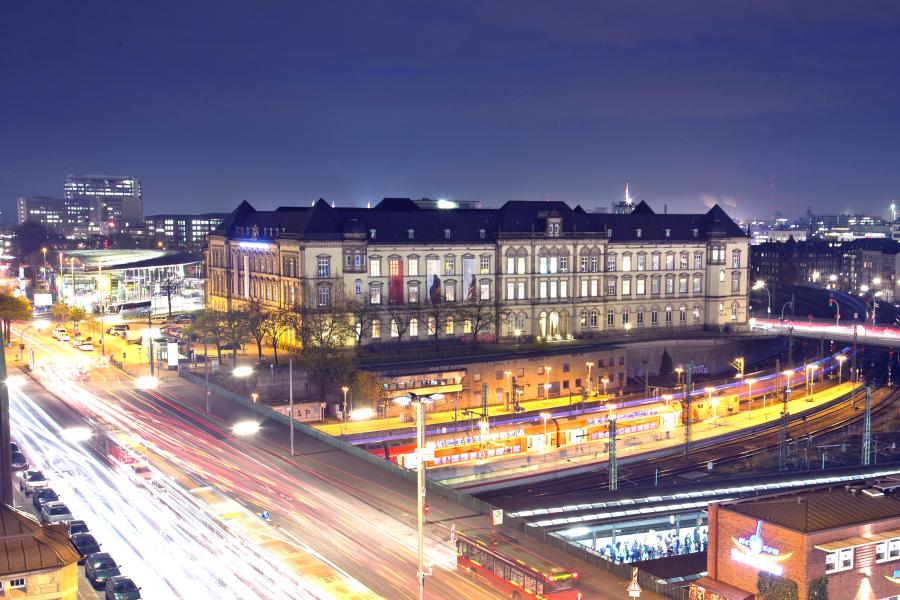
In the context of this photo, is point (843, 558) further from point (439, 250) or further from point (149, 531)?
point (439, 250)

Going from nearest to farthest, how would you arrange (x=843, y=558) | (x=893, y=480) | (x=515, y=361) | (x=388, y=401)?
(x=843, y=558) < (x=893, y=480) < (x=388, y=401) < (x=515, y=361)

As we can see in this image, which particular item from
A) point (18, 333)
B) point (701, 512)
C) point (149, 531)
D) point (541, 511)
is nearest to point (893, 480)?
point (701, 512)

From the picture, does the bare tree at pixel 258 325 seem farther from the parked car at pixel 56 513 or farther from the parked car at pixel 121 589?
the parked car at pixel 121 589

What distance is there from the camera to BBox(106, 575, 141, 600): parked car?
35531 mm

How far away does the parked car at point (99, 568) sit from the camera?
123 feet

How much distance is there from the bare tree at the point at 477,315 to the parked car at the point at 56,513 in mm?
57183

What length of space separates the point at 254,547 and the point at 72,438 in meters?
24.9

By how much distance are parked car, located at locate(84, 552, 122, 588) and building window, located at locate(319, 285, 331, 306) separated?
57853 millimetres

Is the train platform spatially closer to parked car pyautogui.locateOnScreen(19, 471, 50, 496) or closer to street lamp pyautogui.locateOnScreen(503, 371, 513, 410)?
street lamp pyautogui.locateOnScreen(503, 371, 513, 410)

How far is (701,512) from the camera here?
4962 centimetres

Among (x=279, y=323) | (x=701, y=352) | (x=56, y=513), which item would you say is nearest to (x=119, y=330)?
(x=279, y=323)

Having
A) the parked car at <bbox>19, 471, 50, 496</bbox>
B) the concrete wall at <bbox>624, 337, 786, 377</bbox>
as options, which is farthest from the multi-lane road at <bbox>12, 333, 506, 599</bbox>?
the concrete wall at <bbox>624, 337, 786, 377</bbox>

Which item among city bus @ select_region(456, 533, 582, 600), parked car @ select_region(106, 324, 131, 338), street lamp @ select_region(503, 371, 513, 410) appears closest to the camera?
city bus @ select_region(456, 533, 582, 600)

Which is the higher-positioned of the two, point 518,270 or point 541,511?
point 518,270
